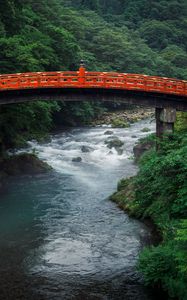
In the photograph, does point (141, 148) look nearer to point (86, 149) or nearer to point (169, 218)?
point (86, 149)

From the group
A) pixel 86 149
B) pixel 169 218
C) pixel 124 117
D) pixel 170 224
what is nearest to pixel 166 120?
pixel 169 218

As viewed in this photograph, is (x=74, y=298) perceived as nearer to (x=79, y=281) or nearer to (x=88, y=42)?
(x=79, y=281)

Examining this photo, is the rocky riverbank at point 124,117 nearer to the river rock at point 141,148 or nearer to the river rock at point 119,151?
the river rock at point 119,151

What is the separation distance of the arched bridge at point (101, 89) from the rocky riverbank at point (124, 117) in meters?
30.2

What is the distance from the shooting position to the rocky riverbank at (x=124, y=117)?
6894cm

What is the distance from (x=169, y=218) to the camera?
24.2 m

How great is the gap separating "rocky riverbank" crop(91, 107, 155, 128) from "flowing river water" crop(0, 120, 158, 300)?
19788mm

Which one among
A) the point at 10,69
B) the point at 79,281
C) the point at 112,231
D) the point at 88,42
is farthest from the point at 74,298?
the point at 88,42

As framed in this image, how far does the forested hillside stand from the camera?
46000 millimetres

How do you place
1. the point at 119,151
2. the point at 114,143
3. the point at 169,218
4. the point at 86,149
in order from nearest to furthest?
the point at 169,218 < the point at 119,151 < the point at 86,149 < the point at 114,143

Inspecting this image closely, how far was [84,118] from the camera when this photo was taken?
68.7 m

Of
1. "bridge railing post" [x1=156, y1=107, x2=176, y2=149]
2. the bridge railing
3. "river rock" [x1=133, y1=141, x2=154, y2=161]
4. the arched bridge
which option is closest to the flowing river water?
"river rock" [x1=133, y1=141, x2=154, y2=161]

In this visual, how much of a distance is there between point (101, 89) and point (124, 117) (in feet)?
123

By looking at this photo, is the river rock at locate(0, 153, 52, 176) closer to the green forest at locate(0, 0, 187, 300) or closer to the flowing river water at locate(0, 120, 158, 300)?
the flowing river water at locate(0, 120, 158, 300)
